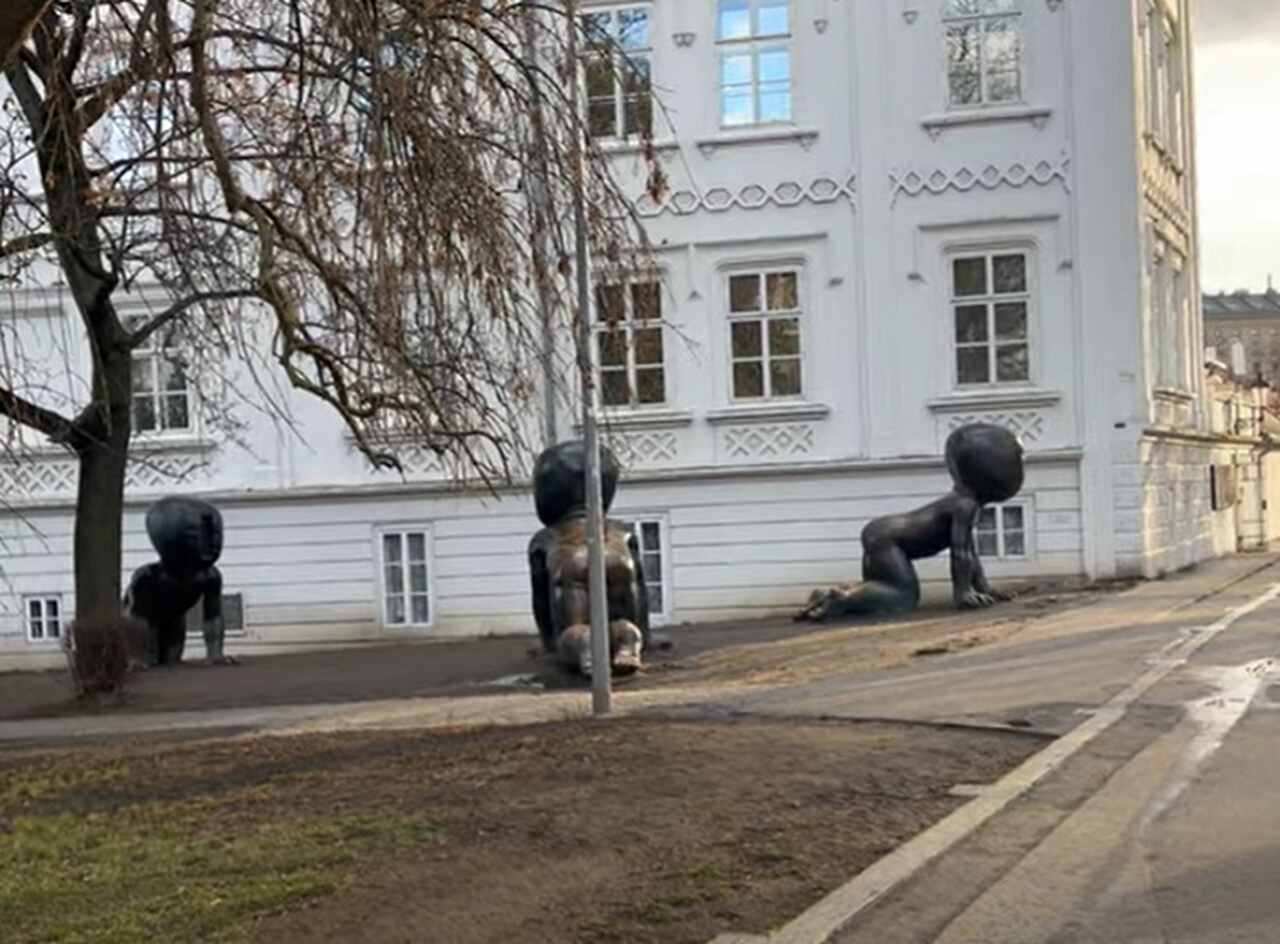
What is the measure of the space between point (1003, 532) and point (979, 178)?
571 cm

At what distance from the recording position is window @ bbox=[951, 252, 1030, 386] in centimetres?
2583

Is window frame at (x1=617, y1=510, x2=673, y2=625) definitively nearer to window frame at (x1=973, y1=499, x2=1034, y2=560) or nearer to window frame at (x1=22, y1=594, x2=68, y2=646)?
window frame at (x1=973, y1=499, x2=1034, y2=560)

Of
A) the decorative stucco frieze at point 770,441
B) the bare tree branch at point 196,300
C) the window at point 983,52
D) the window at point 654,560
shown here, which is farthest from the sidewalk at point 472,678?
the window at point 983,52

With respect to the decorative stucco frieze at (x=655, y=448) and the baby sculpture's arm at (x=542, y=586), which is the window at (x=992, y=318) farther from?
the baby sculpture's arm at (x=542, y=586)

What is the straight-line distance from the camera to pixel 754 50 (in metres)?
27.1

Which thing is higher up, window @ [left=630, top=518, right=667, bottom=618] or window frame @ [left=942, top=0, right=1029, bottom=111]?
window frame @ [left=942, top=0, right=1029, bottom=111]

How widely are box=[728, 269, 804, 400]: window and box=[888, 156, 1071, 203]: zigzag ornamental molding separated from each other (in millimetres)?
2259

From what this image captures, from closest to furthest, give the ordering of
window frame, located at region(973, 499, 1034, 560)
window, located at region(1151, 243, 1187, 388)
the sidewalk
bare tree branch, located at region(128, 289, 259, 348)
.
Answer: bare tree branch, located at region(128, 289, 259, 348)
the sidewalk
window frame, located at region(973, 499, 1034, 560)
window, located at region(1151, 243, 1187, 388)

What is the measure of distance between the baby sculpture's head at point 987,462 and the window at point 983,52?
6.58 m

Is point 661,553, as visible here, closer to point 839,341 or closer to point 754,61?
point 839,341

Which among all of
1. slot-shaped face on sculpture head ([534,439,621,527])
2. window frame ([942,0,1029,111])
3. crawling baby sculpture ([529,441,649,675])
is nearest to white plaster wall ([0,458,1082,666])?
window frame ([942,0,1029,111])

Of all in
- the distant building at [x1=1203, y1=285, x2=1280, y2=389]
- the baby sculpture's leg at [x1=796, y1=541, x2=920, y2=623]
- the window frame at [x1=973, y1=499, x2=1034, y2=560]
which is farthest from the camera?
the distant building at [x1=1203, y1=285, x2=1280, y2=389]

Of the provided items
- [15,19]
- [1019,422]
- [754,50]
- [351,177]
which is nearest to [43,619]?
[754,50]

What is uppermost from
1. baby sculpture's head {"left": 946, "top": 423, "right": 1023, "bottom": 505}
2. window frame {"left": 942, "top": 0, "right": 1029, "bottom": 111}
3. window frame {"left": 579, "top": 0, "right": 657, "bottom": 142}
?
window frame {"left": 942, "top": 0, "right": 1029, "bottom": 111}
